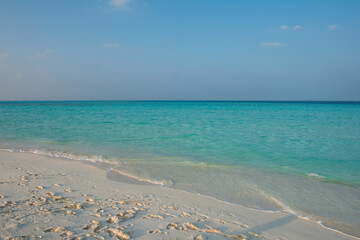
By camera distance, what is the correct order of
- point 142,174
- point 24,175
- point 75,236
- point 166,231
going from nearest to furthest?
point 75,236 → point 166,231 → point 24,175 → point 142,174

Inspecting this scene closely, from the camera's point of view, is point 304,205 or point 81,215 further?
point 304,205

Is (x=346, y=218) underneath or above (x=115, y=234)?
underneath

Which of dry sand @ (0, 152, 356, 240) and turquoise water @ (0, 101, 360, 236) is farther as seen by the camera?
turquoise water @ (0, 101, 360, 236)

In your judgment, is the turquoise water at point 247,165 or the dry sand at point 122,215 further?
the turquoise water at point 247,165

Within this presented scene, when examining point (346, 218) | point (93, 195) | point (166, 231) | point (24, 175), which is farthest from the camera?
point (24, 175)

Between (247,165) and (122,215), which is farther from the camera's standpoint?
(247,165)

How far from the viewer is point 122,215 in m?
3.86

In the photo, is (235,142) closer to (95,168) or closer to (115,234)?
(95,168)

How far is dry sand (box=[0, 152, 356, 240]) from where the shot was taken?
10.8 ft

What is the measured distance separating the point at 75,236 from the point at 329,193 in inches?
224

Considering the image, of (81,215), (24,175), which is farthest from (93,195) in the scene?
(24,175)

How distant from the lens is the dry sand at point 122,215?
3287mm

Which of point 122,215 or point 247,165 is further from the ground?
point 122,215

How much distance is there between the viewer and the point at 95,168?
24.0ft
